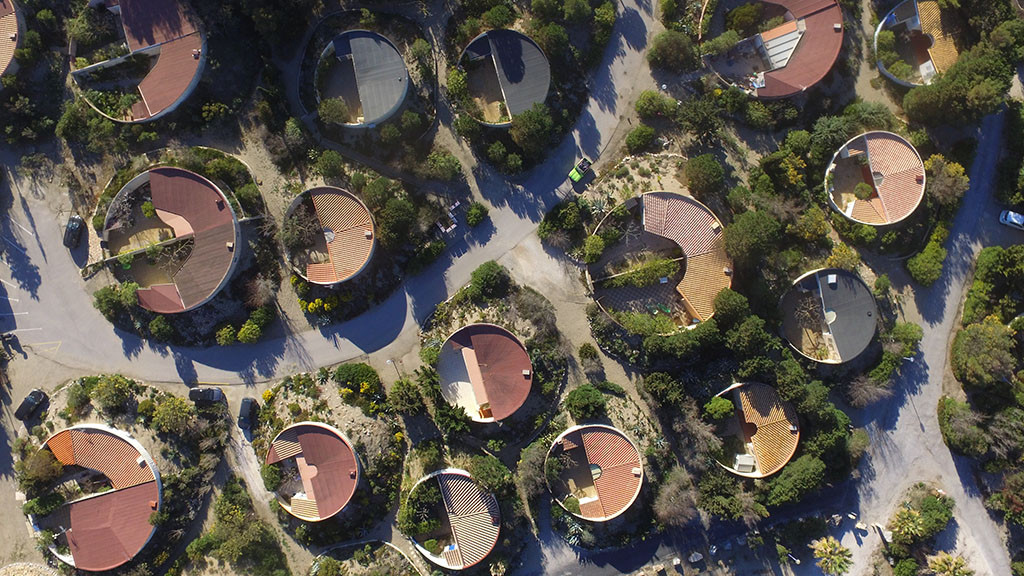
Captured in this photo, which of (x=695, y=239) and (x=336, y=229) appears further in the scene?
(x=695, y=239)

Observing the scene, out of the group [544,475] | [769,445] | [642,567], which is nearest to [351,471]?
[544,475]

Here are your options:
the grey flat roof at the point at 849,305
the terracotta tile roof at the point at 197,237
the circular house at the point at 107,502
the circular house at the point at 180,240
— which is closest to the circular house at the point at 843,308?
the grey flat roof at the point at 849,305

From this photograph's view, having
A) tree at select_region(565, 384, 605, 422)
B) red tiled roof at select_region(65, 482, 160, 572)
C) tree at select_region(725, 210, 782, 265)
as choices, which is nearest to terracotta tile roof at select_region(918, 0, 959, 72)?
tree at select_region(725, 210, 782, 265)

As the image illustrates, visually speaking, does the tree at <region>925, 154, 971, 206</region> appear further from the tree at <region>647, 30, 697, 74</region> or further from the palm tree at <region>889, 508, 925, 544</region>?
the palm tree at <region>889, 508, 925, 544</region>

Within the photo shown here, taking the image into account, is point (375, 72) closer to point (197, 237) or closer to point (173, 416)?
Answer: point (197, 237)

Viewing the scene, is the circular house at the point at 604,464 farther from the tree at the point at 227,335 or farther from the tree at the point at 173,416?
the tree at the point at 173,416

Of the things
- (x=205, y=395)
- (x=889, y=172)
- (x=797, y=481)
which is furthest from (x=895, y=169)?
(x=205, y=395)

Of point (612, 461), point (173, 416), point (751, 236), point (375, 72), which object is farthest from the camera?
point (375, 72)
